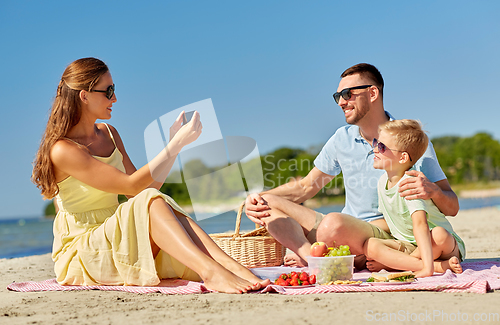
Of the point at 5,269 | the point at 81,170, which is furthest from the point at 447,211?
the point at 5,269

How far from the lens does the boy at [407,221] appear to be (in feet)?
11.2

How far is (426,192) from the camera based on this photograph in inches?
136

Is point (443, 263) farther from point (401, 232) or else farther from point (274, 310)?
point (274, 310)

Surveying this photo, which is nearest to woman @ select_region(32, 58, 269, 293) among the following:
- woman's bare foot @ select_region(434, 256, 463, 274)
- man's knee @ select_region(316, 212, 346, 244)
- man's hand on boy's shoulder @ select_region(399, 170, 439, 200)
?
man's knee @ select_region(316, 212, 346, 244)

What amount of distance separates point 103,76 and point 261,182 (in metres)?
1.71

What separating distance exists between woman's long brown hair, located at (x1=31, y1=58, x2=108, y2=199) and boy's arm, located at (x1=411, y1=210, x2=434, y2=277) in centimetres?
277

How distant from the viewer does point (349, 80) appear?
4449 mm

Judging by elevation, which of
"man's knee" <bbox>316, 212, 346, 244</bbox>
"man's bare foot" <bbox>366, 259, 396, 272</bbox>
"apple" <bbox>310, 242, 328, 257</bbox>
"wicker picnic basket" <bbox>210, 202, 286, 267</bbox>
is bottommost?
"man's bare foot" <bbox>366, 259, 396, 272</bbox>

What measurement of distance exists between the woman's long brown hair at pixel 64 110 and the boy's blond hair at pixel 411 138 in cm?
254

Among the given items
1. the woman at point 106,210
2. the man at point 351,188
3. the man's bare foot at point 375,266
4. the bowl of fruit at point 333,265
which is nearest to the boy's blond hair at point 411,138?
the man at point 351,188

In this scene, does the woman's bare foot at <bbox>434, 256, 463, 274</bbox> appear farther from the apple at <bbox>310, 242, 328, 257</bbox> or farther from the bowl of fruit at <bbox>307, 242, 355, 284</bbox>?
the apple at <bbox>310, 242, 328, 257</bbox>

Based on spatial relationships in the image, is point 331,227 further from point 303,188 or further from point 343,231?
point 303,188

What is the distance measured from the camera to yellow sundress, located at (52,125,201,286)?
10.5ft

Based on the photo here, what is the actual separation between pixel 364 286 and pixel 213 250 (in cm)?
108
